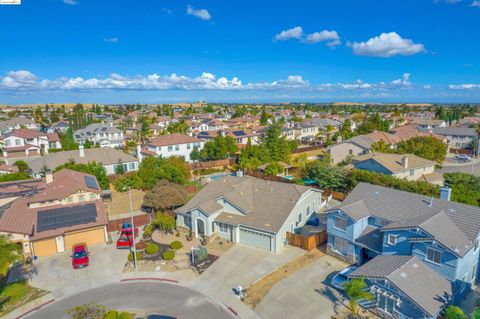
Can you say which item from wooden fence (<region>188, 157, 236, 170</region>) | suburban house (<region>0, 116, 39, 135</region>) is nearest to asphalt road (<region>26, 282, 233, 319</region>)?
wooden fence (<region>188, 157, 236, 170</region>)

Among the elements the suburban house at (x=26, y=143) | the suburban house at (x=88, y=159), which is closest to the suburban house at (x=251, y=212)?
the suburban house at (x=88, y=159)

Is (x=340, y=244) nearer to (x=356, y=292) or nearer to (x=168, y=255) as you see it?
(x=356, y=292)

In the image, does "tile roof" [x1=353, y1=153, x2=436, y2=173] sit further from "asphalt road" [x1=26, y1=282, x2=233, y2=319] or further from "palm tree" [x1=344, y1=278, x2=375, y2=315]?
"asphalt road" [x1=26, y1=282, x2=233, y2=319]

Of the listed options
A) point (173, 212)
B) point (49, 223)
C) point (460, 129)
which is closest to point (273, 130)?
point (173, 212)

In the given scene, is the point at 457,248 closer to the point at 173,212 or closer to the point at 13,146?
the point at 173,212

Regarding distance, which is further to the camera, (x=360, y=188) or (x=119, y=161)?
(x=119, y=161)

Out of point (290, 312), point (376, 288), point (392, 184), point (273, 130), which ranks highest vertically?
point (273, 130)
